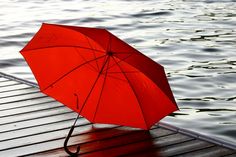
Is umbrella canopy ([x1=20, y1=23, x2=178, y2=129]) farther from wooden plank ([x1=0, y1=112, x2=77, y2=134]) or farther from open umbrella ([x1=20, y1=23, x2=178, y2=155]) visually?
wooden plank ([x1=0, y1=112, x2=77, y2=134])

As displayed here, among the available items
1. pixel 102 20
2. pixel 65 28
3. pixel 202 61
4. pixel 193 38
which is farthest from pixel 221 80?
pixel 102 20

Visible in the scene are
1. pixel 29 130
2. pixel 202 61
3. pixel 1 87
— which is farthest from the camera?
pixel 202 61

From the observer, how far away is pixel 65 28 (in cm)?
479

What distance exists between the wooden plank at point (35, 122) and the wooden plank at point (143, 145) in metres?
0.84

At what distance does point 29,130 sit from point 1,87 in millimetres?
1611

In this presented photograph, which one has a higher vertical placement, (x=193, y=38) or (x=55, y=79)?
(x=55, y=79)

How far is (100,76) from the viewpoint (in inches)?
187

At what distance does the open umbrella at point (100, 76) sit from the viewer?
4520 millimetres

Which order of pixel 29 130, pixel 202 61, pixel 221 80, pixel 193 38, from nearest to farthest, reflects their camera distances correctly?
pixel 29 130 < pixel 221 80 < pixel 202 61 < pixel 193 38

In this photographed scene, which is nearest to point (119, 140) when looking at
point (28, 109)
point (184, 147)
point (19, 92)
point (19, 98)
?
point (184, 147)

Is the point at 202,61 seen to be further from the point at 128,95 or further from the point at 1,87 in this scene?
the point at 128,95

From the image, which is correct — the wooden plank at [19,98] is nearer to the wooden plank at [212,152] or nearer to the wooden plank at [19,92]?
the wooden plank at [19,92]

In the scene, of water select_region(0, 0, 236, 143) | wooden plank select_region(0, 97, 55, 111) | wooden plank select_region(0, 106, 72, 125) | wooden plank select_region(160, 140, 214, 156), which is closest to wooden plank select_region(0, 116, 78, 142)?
wooden plank select_region(0, 106, 72, 125)

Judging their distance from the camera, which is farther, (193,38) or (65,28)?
(193,38)
